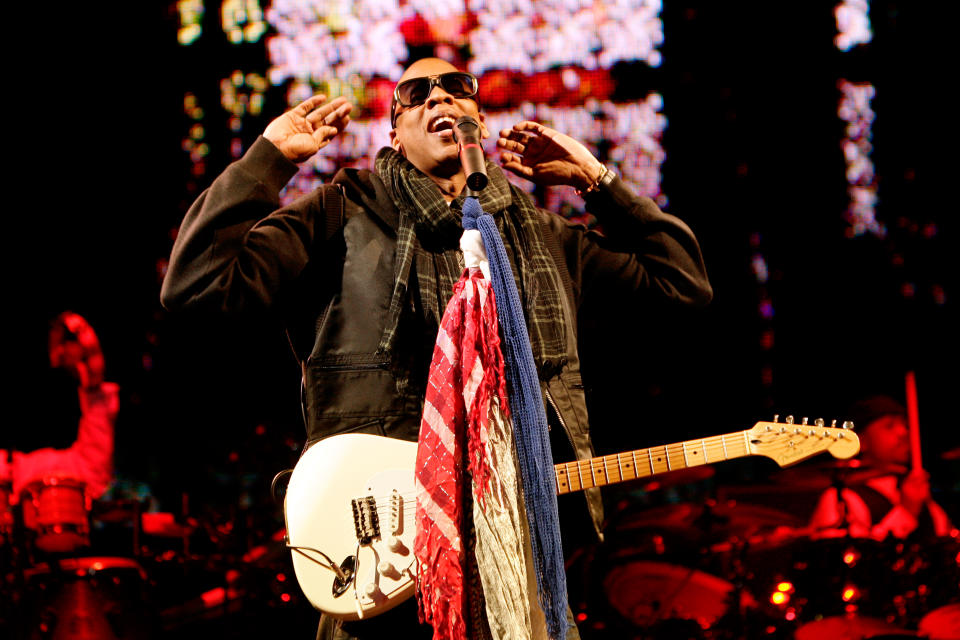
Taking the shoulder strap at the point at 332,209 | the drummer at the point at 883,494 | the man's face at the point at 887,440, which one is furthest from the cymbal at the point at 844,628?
the shoulder strap at the point at 332,209

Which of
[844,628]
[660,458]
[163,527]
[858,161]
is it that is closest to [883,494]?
[844,628]

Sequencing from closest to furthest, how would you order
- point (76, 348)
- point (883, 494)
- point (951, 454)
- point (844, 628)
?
1. point (844, 628)
2. point (76, 348)
3. point (883, 494)
4. point (951, 454)

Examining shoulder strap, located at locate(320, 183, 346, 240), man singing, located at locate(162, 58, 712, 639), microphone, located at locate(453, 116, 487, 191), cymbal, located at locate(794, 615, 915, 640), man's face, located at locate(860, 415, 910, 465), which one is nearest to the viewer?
microphone, located at locate(453, 116, 487, 191)

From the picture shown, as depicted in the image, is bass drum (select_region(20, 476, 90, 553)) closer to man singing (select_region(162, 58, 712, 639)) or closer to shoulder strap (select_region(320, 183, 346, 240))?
man singing (select_region(162, 58, 712, 639))

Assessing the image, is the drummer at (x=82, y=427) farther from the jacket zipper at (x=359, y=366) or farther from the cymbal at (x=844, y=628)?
the cymbal at (x=844, y=628)

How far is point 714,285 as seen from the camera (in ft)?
12.6

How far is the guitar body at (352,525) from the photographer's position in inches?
69.0

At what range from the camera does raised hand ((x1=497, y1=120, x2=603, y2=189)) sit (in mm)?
2201

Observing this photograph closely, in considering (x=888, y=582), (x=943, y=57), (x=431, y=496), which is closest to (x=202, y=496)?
(x=431, y=496)

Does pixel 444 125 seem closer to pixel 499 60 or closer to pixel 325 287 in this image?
pixel 325 287

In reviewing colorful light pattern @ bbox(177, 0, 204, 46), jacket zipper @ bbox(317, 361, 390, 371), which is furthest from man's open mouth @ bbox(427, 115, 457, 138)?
colorful light pattern @ bbox(177, 0, 204, 46)

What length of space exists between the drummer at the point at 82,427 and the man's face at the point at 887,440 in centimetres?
308

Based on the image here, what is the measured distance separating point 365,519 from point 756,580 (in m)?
2.28

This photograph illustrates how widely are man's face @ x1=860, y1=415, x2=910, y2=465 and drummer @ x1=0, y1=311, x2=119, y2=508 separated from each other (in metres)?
3.08
